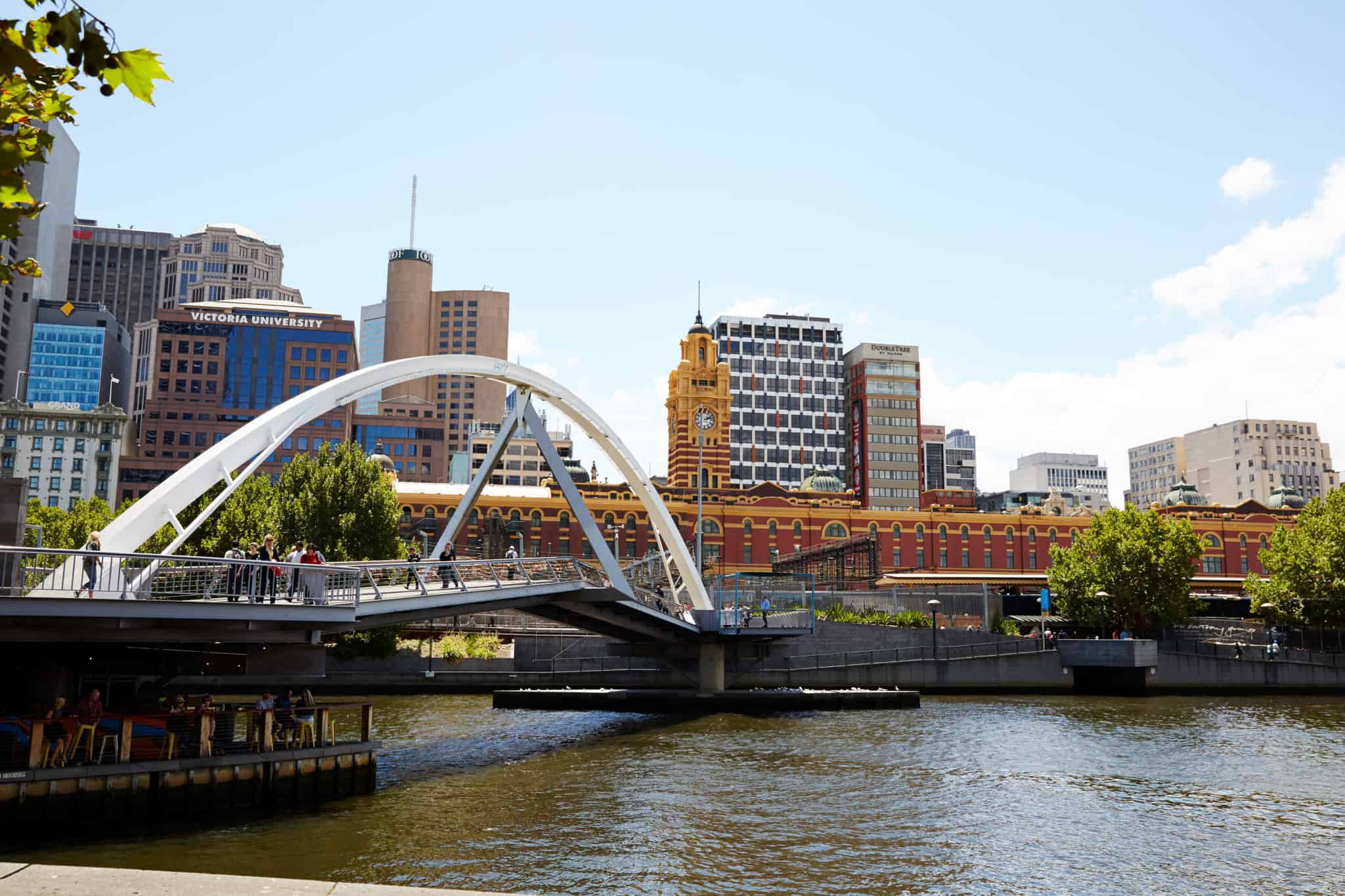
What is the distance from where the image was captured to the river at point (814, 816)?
21547 millimetres


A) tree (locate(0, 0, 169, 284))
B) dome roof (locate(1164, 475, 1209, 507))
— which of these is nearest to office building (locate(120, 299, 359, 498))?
dome roof (locate(1164, 475, 1209, 507))

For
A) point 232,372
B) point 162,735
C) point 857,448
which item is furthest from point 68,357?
point 162,735

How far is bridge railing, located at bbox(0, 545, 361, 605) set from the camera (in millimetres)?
24484

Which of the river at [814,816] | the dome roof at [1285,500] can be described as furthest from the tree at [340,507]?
the dome roof at [1285,500]

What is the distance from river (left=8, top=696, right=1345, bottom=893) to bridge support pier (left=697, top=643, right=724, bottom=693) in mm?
11523

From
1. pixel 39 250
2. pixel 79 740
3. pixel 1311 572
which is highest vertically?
pixel 39 250

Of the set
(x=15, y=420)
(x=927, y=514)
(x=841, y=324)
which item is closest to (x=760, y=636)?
(x=927, y=514)

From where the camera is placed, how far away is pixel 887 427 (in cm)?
17975

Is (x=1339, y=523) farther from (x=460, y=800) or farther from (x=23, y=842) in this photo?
(x=23, y=842)

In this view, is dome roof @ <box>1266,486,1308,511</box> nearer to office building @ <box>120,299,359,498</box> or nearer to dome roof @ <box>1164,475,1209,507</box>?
dome roof @ <box>1164,475,1209,507</box>

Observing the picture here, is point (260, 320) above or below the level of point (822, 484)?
above

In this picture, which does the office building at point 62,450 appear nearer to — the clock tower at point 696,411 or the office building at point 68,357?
the office building at point 68,357

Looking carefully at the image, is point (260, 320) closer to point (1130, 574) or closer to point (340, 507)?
point (340, 507)

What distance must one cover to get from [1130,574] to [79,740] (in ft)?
218
